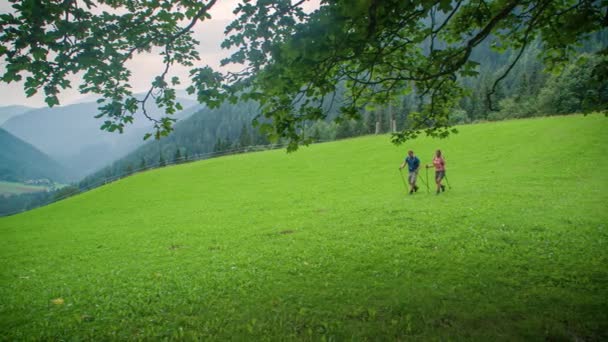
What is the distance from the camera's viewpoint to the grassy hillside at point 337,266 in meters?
6.00

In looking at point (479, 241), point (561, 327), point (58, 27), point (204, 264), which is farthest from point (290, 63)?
point (479, 241)

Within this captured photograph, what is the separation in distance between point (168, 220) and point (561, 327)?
18543mm

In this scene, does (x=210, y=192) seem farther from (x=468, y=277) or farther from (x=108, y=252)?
(x=468, y=277)

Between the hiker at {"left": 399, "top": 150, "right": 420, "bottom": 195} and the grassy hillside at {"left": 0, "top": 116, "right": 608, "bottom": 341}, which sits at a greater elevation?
the hiker at {"left": 399, "top": 150, "right": 420, "bottom": 195}

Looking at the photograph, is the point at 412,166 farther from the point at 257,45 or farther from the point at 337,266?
the point at 257,45

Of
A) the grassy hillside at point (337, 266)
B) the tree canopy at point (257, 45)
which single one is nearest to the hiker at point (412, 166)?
the grassy hillside at point (337, 266)

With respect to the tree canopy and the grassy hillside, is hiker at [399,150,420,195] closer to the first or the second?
the grassy hillside

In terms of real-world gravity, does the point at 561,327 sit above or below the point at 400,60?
below

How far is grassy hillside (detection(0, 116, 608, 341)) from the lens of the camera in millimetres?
5996

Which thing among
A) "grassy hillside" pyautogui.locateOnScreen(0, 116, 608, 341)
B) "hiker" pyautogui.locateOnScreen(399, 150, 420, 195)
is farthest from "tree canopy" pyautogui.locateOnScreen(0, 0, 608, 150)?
"hiker" pyautogui.locateOnScreen(399, 150, 420, 195)

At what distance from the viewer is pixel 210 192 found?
95.5ft

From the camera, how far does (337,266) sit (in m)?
8.96

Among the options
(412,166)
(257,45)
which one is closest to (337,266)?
(257,45)

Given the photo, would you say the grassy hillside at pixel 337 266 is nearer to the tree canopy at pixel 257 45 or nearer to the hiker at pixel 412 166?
the hiker at pixel 412 166
